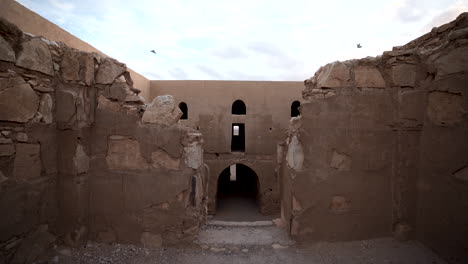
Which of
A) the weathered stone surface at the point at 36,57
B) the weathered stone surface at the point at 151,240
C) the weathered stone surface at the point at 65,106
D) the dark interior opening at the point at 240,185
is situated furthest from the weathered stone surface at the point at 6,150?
the dark interior opening at the point at 240,185

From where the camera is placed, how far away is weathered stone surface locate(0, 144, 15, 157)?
8.98 feet

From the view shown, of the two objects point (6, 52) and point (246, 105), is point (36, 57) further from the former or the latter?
point (246, 105)

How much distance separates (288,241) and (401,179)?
1849 mm

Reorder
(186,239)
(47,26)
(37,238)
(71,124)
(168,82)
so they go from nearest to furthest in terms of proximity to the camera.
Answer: (37,238) < (71,124) < (186,239) < (47,26) < (168,82)

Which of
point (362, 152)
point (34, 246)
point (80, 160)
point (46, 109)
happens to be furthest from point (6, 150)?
point (362, 152)

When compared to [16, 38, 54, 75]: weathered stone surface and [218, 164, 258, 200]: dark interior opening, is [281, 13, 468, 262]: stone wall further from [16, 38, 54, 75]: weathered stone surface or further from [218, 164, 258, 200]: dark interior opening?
[218, 164, 258, 200]: dark interior opening

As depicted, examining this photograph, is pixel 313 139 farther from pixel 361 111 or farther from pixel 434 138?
pixel 434 138

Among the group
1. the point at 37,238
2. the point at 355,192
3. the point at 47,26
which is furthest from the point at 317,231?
the point at 47,26

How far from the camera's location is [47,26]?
6754mm

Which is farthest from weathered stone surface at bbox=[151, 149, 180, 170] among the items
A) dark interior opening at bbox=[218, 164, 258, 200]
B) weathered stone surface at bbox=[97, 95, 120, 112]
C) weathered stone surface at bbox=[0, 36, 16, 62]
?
dark interior opening at bbox=[218, 164, 258, 200]

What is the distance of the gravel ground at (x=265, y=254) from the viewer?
327 cm

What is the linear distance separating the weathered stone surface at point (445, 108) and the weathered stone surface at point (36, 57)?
5037 millimetres

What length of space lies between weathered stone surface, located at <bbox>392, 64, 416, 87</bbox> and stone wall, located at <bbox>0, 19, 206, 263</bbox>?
10.0 feet

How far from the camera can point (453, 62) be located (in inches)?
123
